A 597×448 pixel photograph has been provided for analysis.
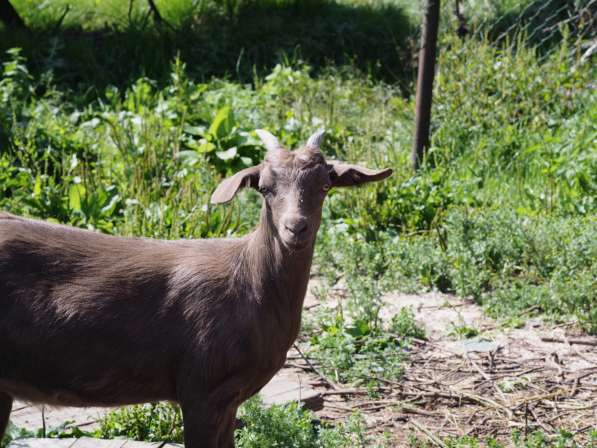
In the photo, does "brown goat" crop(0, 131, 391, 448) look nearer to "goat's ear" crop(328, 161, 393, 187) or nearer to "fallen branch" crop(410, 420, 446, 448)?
"goat's ear" crop(328, 161, 393, 187)

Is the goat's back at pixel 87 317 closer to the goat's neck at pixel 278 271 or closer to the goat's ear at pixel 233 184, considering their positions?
the goat's neck at pixel 278 271

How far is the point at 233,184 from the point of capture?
12.7 ft

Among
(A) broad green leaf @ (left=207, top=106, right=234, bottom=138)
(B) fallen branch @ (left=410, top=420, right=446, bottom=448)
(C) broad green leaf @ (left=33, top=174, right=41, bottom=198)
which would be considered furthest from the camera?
(A) broad green leaf @ (left=207, top=106, right=234, bottom=138)

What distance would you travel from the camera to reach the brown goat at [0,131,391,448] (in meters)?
3.78

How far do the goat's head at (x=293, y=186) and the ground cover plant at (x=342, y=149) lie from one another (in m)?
1.22

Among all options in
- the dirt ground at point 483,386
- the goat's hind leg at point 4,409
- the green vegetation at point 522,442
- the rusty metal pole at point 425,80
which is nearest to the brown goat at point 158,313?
the goat's hind leg at point 4,409

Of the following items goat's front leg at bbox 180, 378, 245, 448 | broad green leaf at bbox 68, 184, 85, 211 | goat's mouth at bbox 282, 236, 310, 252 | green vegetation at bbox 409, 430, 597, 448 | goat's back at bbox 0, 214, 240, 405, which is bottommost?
green vegetation at bbox 409, 430, 597, 448

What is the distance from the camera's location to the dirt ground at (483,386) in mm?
5008

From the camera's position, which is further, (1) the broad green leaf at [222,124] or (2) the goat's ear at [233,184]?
(1) the broad green leaf at [222,124]

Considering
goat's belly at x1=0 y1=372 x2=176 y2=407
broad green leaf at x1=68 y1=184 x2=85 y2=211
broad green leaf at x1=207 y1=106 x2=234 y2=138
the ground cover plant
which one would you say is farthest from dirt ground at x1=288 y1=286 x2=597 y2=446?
broad green leaf at x1=207 y1=106 x2=234 y2=138

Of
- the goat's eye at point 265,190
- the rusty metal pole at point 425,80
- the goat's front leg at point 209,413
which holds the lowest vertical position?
the goat's front leg at point 209,413

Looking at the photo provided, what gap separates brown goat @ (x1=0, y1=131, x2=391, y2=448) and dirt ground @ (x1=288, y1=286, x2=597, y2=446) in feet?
4.56

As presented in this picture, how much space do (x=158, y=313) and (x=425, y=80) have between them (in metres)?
4.74

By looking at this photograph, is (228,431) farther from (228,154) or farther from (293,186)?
(228,154)
